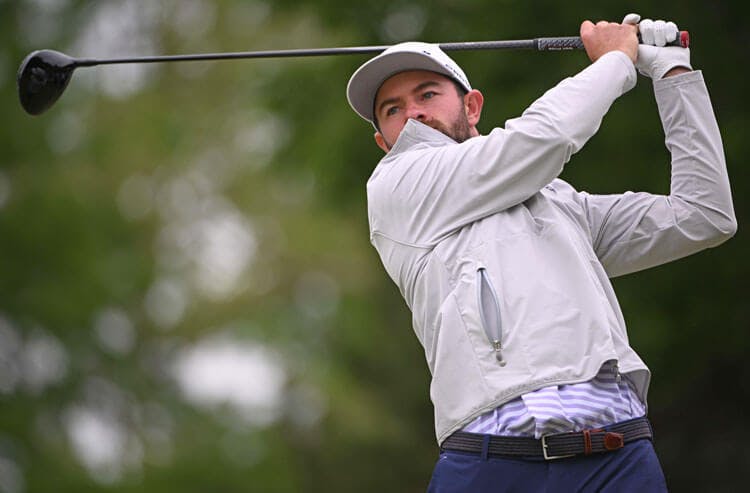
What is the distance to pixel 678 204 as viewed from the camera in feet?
14.5

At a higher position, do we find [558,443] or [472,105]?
[472,105]

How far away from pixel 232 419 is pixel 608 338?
15985 millimetres

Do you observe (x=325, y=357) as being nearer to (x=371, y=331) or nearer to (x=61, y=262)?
(x=371, y=331)

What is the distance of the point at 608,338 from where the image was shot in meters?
3.94

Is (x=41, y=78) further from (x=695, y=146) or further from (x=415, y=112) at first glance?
(x=695, y=146)

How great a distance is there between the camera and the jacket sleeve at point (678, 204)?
4.36 m

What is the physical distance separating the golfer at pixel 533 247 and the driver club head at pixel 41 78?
5.18 ft

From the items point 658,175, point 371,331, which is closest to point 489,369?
point 658,175

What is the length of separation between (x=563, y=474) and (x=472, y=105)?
1378 millimetres

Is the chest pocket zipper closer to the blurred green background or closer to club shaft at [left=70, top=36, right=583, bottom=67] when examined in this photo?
club shaft at [left=70, top=36, right=583, bottom=67]

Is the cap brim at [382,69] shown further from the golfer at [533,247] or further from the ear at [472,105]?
the ear at [472,105]

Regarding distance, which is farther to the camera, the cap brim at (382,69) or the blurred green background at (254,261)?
the blurred green background at (254,261)

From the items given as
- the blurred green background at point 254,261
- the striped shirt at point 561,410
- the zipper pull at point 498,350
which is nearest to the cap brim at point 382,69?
the zipper pull at point 498,350

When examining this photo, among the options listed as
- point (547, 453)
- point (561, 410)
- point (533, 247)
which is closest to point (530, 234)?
point (533, 247)
